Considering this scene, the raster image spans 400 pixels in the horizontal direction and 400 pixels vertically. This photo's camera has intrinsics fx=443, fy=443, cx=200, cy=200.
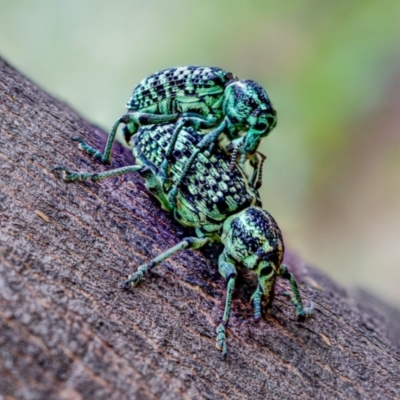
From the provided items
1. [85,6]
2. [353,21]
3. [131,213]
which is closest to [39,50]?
[85,6]

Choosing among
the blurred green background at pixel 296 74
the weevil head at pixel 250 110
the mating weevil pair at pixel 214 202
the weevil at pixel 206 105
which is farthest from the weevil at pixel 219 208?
the blurred green background at pixel 296 74

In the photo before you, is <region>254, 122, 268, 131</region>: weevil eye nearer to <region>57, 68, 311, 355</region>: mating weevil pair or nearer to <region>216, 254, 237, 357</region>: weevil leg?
<region>57, 68, 311, 355</region>: mating weevil pair

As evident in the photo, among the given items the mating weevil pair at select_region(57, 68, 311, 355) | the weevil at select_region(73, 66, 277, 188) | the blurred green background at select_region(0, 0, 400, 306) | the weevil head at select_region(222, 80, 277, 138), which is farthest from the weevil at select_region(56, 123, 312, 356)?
the blurred green background at select_region(0, 0, 400, 306)

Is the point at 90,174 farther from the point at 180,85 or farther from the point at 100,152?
the point at 180,85

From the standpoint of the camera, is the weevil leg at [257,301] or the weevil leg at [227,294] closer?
the weevil leg at [227,294]

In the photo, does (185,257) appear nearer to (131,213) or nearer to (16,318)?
(131,213)

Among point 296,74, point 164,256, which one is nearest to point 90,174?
point 164,256

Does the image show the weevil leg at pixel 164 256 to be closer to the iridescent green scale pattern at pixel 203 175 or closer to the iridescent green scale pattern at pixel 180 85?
the iridescent green scale pattern at pixel 203 175
